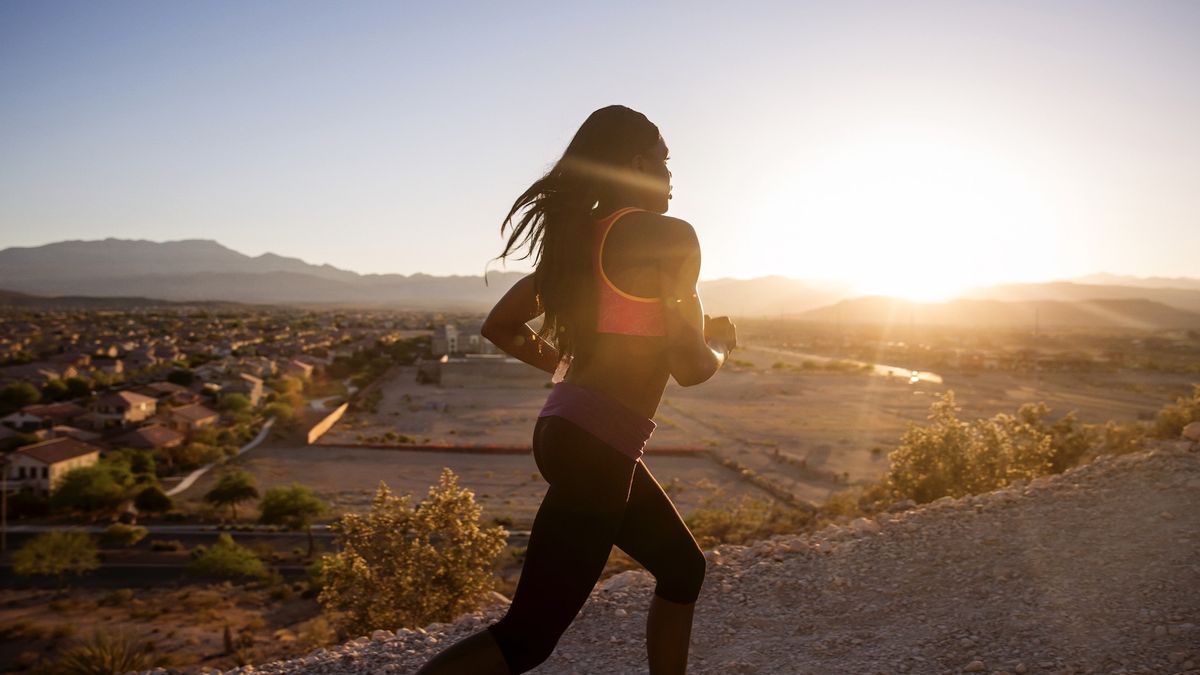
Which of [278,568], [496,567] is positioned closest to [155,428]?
[278,568]

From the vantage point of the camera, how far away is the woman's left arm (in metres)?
2.05

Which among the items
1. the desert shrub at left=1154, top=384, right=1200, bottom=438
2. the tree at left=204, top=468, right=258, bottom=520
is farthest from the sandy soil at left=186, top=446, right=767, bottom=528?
the desert shrub at left=1154, top=384, right=1200, bottom=438

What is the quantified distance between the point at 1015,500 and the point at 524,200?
5.33m

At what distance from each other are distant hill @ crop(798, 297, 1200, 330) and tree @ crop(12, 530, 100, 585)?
108 metres

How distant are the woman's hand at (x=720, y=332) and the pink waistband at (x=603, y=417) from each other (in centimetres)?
35

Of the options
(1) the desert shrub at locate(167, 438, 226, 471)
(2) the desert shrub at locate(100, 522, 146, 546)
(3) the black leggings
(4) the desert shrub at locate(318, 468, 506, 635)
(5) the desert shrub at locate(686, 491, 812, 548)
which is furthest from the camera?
(1) the desert shrub at locate(167, 438, 226, 471)

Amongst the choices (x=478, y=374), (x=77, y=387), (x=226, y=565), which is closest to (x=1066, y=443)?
(x=226, y=565)

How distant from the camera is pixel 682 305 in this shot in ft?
5.94

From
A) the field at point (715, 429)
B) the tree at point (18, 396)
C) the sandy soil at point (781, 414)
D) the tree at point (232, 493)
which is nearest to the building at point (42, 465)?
the field at point (715, 429)

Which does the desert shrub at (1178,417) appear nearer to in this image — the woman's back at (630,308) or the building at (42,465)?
the woman's back at (630,308)

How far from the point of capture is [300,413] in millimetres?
32969

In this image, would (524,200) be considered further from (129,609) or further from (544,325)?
(129,609)

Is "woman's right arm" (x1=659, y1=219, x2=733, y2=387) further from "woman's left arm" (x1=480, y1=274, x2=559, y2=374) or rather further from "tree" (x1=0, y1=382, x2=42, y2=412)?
"tree" (x1=0, y1=382, x2=42, y2=412)

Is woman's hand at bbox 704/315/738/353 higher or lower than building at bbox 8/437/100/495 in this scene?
higher
